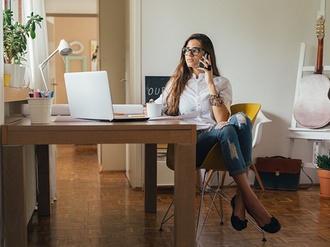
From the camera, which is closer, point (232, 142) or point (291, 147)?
point (232, 142)

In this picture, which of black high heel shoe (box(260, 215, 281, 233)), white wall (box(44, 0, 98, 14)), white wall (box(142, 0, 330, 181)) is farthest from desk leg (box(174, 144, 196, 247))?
white wall (box(44, 0, 98, 14))

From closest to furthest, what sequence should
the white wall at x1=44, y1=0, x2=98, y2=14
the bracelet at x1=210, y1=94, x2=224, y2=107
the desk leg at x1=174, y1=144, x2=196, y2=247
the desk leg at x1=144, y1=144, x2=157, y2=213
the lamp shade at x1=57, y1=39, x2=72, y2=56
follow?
the desk leg at x1=174, y1=144, x2=196, y2=247, the lamp shade at x1=57, y1=39, x2=72, y2=56, the bracelet at x1=210, y1=94, x2=224, y2=107, the desk leg at x1=144, y1=144, x2=157, y2=213, the white wall at x1=44, y1=0, x2=98, y2=14

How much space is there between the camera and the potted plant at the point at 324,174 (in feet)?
13.2

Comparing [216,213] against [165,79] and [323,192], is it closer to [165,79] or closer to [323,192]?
[323,192]

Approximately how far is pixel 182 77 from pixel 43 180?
120cm

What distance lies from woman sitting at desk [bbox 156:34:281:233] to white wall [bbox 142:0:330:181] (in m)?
1.23

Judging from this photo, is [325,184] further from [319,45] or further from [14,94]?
[14,94]

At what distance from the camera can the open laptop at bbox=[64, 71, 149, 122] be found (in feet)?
6.98

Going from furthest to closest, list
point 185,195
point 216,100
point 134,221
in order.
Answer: point 134,221
point 216,100
point 185,195

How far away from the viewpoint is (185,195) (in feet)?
7.09

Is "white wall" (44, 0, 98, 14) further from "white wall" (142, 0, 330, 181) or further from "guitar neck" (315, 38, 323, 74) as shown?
"guitar neck" (315, 38, 323, 74)

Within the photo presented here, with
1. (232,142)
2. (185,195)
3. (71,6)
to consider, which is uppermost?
(71,6)

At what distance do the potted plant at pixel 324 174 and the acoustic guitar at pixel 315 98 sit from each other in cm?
29

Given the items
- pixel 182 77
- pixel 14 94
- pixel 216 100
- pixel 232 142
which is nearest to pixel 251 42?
pixel 182 77
